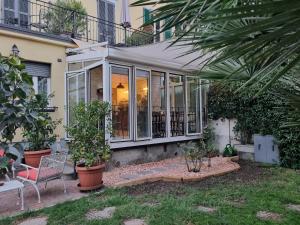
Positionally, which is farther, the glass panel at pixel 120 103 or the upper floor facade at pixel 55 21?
the upper floor facade at pixel 55 21

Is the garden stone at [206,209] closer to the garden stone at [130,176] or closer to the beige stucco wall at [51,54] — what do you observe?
the garden stone at [130,176]

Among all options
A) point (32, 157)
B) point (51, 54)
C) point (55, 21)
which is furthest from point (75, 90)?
point (55, 21)

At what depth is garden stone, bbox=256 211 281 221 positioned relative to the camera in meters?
5.80

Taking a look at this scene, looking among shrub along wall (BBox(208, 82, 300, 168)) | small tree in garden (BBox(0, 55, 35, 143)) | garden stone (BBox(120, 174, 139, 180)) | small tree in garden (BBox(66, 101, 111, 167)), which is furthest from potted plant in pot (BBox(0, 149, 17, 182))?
shrub along wall (BBox(208, 82, 300, 168))

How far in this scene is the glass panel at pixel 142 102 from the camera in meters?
11.8

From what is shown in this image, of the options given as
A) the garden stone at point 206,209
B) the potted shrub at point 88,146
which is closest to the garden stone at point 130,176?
the potted shrub at point 88,146

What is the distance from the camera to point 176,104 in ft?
44.7

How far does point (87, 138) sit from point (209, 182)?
3.37 meters

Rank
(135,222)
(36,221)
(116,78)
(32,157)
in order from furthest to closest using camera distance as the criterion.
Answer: (116,78)
(32,157)
(36,221)
(135,222)

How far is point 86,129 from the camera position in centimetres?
841

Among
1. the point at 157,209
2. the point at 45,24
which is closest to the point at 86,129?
the point at 157,209

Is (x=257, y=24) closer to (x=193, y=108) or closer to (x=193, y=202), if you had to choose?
(x=193, y=202)

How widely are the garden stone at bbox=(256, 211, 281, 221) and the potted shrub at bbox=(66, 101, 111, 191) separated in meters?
3.88

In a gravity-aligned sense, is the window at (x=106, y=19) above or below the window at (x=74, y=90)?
above
